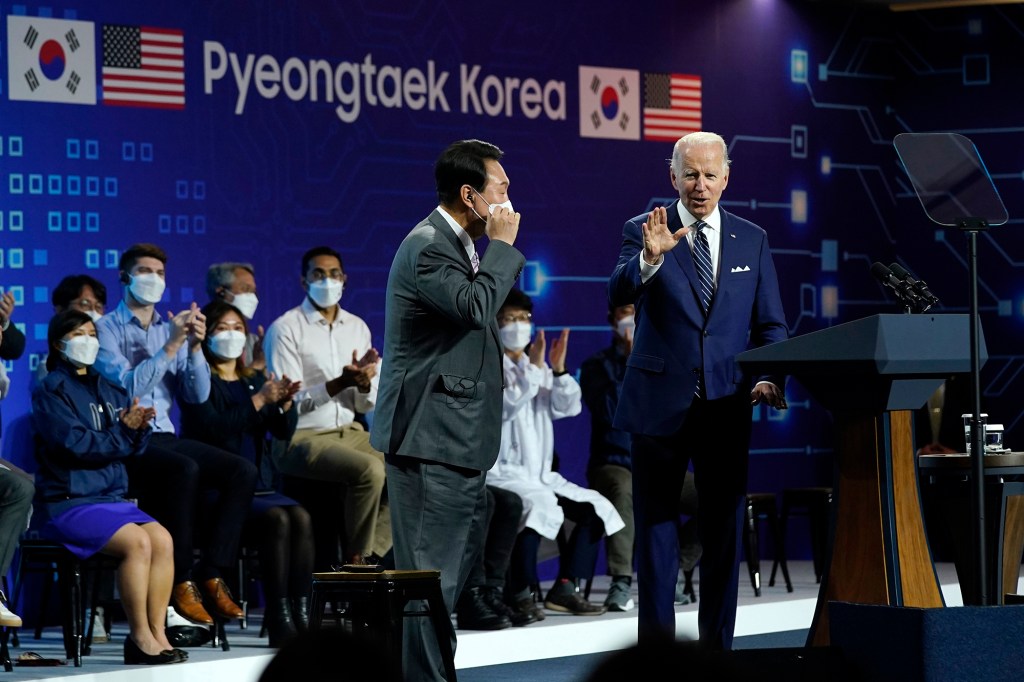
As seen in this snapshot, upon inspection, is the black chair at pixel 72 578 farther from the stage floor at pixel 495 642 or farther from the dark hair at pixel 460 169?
the dark hair at pixel 460 169

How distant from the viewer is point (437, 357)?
4160 mm

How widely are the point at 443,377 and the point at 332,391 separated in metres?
2.86

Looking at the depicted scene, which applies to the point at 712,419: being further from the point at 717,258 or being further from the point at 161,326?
the point at 161,326

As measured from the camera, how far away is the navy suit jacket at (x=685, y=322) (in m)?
4.46

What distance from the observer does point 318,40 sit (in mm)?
8227

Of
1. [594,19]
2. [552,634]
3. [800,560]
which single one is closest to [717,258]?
[552,634]

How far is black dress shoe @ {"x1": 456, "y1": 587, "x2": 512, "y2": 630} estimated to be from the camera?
662 cm

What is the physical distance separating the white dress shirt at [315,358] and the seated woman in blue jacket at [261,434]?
0.17 metres

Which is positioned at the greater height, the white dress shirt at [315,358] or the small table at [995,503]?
the white dress shirt at [315,358]

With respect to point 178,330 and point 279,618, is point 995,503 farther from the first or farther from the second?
point 178,330

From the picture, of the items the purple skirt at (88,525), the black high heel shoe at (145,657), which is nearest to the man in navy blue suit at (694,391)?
the black high heel shoe at (145,657)

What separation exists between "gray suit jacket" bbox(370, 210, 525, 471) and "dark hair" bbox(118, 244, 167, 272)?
2989 mm

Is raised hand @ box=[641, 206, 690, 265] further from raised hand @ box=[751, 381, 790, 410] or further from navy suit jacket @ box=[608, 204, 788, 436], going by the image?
raised hand @ box=[751, 381, 790, 410]

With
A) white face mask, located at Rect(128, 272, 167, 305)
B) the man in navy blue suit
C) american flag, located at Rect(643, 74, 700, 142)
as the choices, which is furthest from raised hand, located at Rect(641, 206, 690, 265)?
american flag, located at Rect(643, 74, 700, 142)
